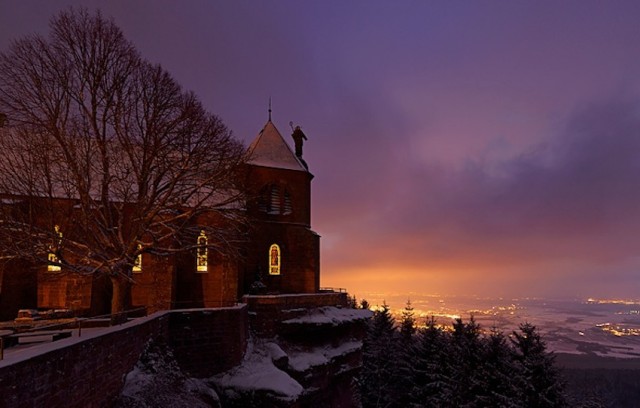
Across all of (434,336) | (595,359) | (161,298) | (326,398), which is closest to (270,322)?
(326,398)

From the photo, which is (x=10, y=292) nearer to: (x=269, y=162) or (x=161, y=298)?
(x=161, y=298)

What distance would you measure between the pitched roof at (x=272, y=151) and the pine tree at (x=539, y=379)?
20089 mm

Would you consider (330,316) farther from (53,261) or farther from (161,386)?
(53,261)

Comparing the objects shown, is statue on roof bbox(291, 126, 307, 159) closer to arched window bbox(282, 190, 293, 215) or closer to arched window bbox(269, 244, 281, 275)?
arched window bbox(282, 190, 293, 215)

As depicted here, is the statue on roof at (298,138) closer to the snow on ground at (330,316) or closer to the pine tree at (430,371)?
the snow on ground at (330,316)

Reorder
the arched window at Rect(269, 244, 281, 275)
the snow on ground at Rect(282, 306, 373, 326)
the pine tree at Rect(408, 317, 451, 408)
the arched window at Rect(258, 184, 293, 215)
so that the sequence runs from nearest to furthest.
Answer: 1. the snow on ground at Rect(282, 306, 373, 326)
2. the pine tree at Rect(408, 317, 451, 408)
3. the arched window at Rect(269, 244, 281, 275)
4. the arched window at Rect(258, 184, 293, 215)

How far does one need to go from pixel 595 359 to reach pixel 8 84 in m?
190

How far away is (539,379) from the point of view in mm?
21859

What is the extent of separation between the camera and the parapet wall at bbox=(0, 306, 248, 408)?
8336mm

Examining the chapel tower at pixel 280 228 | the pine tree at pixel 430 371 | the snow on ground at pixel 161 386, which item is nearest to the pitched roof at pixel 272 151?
the chapel tower at pixel 280 228

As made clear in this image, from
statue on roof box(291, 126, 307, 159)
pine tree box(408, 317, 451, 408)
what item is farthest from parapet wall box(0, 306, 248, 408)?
statue on roof box(291, 126, 307, 159)

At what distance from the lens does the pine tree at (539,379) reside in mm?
21266

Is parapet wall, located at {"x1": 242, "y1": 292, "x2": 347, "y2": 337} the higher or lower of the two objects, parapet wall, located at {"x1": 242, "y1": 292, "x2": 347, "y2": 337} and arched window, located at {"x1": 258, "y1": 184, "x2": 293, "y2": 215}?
the lower

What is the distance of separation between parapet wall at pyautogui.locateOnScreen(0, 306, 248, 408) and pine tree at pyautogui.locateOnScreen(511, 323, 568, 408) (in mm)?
14572
